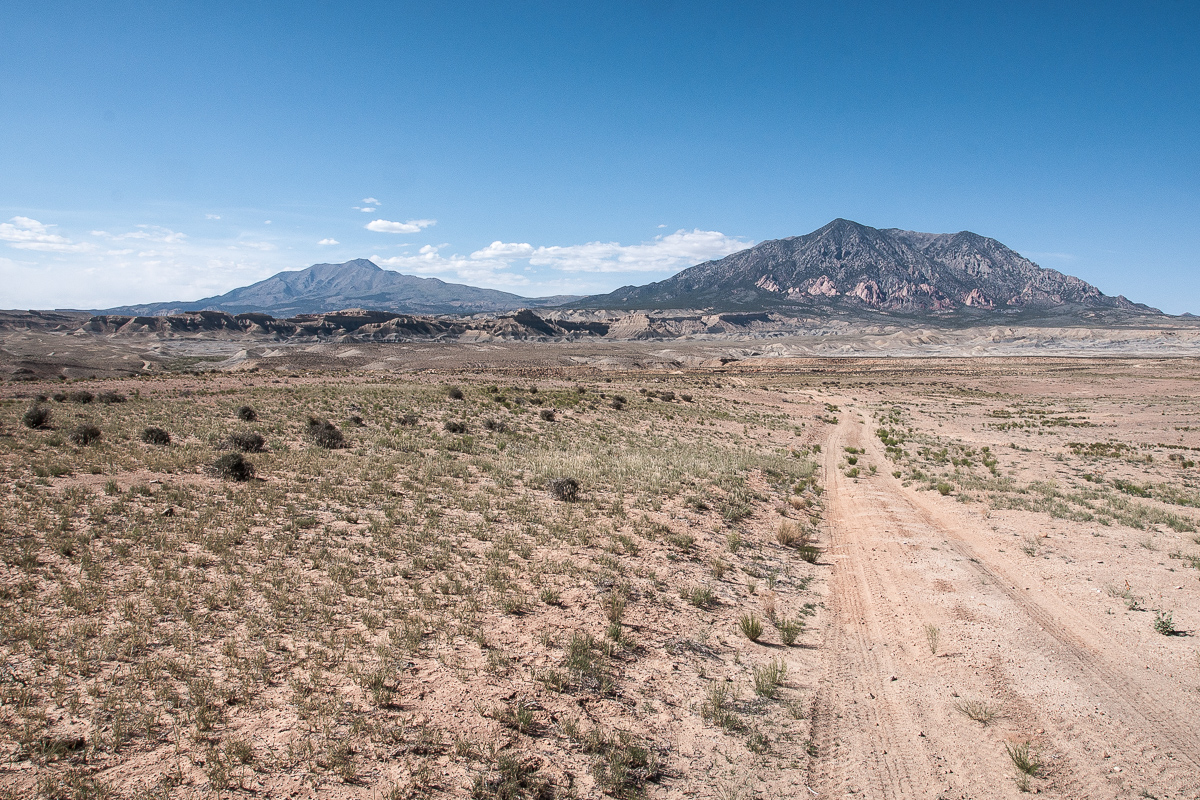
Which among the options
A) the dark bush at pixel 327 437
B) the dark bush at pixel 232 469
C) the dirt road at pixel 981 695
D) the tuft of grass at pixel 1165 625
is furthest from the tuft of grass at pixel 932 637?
the dark bush at pixel 327 437

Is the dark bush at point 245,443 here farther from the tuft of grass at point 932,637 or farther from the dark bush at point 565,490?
the tuft of grass at point 932,637

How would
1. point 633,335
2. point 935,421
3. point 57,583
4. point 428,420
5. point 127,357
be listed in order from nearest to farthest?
point 57,583 < point 428,420 < point 935,421 < point 127,357 < point 633,335

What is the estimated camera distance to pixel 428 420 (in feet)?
80.7

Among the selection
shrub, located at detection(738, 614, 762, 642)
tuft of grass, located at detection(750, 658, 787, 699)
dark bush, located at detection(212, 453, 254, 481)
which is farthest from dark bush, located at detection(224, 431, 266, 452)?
tuft of grass, located at detection(750, 658, 787, 699)

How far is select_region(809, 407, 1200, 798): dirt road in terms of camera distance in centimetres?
509

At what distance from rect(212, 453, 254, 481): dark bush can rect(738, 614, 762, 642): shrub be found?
12.0 meters

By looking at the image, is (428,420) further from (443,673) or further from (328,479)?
(443,673)

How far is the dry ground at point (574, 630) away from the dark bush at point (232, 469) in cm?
44

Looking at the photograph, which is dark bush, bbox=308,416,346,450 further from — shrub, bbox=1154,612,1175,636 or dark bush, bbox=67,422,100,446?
shrub, bbox=1154,612,1175,636

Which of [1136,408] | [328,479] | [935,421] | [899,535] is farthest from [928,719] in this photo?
[1136,408]

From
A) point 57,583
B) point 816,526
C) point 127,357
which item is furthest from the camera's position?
point 127,357

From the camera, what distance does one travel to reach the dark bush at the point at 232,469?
13180 millimetres

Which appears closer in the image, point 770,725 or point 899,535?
point 770,725

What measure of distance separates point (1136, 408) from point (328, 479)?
55.7m
